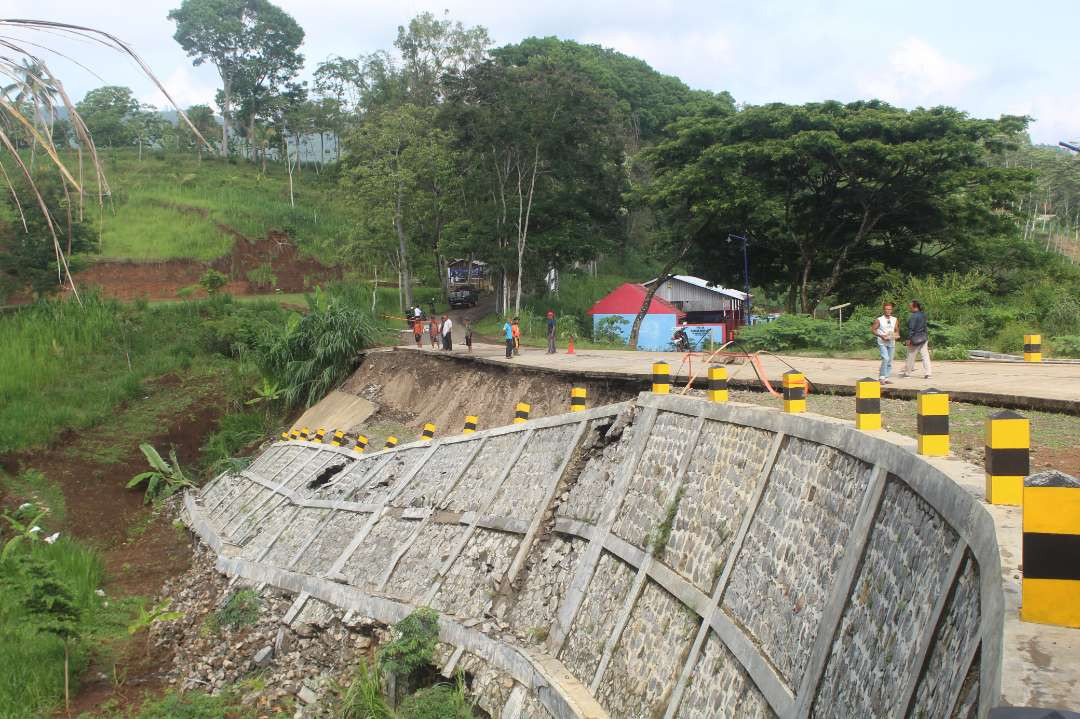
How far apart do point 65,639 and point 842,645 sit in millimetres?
11744

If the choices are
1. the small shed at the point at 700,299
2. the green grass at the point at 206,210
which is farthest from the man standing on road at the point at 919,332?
the green grass at the point at 206,210

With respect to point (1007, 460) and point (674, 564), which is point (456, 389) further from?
point (1007, 460)

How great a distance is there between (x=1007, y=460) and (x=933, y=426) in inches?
46.6

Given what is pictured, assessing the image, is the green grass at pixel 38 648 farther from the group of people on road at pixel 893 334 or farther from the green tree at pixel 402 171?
the green tree at pixel 402 171

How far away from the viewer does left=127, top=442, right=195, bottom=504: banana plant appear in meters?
23.0

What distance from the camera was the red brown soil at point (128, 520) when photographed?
13062 mm

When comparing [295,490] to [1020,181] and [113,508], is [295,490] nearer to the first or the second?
[113,508]

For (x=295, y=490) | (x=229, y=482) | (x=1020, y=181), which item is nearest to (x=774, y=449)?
(x=295, y=490)

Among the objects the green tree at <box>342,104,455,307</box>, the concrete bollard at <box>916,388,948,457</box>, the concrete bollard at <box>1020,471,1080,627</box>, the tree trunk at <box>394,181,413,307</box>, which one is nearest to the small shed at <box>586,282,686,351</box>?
the tree trunk at <box>394,181,413,307</box>

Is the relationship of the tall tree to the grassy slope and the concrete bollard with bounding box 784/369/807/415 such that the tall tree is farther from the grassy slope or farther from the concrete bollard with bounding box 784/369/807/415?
the concrete bollard with bounding box 784/369/807/415

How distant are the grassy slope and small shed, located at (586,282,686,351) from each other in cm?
1716

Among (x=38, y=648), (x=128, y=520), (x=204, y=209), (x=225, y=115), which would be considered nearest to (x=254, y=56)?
(x=225, y=115)

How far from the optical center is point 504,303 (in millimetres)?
35312

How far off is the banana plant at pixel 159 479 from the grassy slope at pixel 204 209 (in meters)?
17.8
